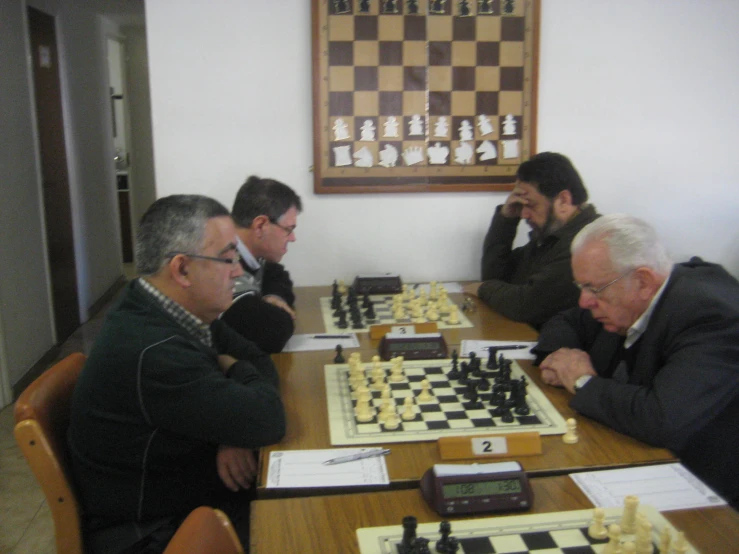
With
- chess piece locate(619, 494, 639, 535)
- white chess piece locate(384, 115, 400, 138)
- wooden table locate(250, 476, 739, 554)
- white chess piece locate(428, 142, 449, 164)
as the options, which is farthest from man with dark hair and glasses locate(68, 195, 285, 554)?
white chess piece locate(428, 142, 449, 164)

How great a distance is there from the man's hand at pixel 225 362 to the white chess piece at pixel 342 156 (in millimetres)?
1611

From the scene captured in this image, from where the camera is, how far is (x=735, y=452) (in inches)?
69.6

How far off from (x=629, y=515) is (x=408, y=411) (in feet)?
2.19

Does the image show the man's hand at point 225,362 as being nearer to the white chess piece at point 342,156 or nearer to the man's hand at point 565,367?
the man's hand at point 565,367

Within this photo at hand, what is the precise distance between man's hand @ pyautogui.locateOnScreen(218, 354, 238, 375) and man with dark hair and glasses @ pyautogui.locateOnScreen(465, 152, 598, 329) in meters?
1.32

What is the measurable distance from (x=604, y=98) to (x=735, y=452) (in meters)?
2.26

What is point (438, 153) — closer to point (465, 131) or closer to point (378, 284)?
point (465, 131)

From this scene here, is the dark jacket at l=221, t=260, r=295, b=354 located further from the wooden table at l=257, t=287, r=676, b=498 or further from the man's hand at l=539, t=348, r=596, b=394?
the man's hand at l=539, t=348, r=596, b=394

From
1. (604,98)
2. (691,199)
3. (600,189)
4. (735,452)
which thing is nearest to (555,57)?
(604,98)

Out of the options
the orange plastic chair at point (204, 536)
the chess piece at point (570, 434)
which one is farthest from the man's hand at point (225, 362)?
the chess piece at point (570, 434)

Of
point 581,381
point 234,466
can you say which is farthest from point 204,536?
point 581,381

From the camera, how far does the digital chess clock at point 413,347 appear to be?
233 centimetres

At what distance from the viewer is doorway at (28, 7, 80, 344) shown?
4.64 meters

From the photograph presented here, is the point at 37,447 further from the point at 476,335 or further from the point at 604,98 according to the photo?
the point at 604,98
